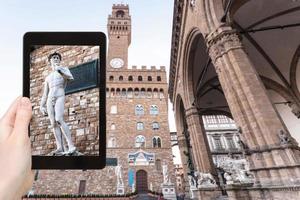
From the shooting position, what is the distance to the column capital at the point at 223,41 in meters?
5.98

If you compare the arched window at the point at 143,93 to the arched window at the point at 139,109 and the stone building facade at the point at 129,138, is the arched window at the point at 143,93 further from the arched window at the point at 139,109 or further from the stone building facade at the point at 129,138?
the arched window at the point at 139,109

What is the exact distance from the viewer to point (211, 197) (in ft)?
29.3

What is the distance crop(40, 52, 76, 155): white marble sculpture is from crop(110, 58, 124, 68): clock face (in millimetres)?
28059

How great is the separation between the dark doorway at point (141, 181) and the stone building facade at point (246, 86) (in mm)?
8705

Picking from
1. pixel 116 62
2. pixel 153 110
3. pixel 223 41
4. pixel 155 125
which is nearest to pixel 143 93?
pixel 153 110

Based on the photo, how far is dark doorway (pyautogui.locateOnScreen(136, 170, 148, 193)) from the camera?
21.5 m

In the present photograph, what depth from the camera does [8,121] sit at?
0.95 meters

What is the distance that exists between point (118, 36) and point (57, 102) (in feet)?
105

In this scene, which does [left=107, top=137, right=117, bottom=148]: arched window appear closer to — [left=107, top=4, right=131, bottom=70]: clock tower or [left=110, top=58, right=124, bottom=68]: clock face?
[left=107, top=4, right=131, bottom=70]: clock tower

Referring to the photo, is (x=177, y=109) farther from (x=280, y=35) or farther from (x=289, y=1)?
(x=289, y=1)

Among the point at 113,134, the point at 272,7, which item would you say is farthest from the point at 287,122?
the point at 113,134

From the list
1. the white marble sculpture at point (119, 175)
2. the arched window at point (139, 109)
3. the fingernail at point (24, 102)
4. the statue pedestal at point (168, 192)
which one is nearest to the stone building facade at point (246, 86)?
the statue pedestal at point (168, 192)

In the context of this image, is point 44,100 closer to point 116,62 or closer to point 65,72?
point 65,72

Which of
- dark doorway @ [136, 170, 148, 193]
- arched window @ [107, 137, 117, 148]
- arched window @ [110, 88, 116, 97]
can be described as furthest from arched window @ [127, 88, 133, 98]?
dark doorway @ [136, 170, 148, 193]
